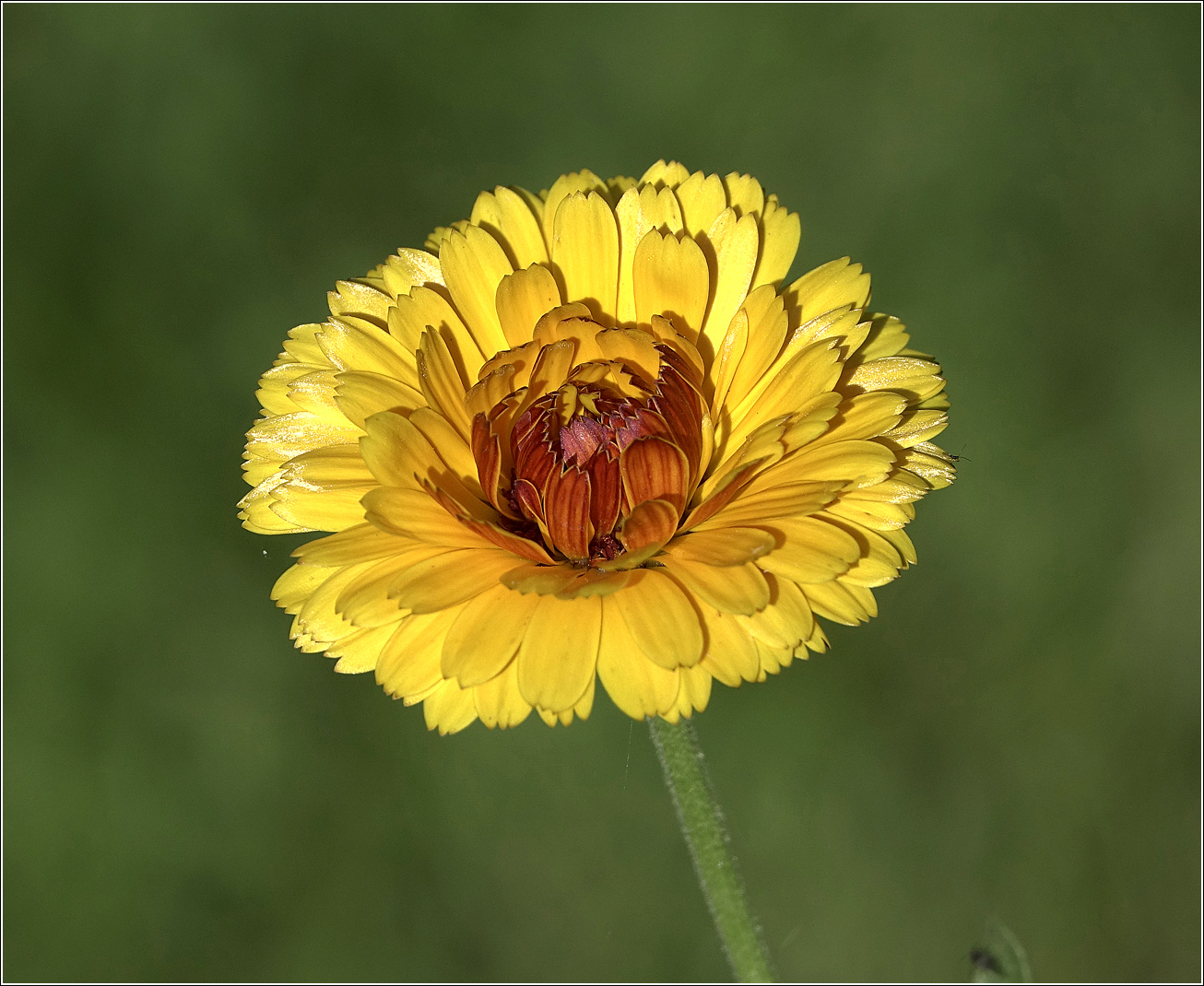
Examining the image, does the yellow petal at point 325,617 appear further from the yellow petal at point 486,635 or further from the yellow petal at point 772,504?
the yellow petal at point 772,504

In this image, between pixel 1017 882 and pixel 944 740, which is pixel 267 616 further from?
pixel 1017 882

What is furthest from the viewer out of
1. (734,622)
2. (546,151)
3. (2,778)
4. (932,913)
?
(546,151)

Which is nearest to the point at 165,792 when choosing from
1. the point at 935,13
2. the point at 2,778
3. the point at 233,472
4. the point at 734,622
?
the point at 2,778

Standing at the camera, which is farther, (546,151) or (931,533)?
(546,151)

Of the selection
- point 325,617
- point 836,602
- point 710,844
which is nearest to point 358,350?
point 325,617

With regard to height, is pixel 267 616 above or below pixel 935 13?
below

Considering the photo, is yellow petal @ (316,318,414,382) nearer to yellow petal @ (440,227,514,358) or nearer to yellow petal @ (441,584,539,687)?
yellow petal @ (440,227,514,358)
